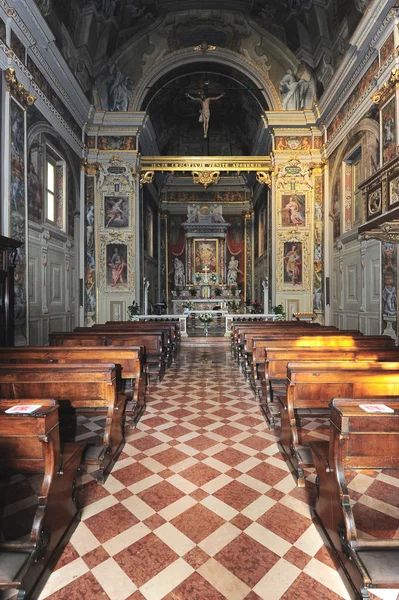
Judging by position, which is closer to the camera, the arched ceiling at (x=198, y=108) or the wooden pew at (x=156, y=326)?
the wooden pew at (x=156, y=326)

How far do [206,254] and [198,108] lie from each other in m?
7.51

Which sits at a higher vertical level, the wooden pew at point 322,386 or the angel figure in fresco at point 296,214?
the angel figure in fresco at point 296,214

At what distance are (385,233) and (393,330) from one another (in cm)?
244

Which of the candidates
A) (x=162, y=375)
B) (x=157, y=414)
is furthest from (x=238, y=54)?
(x=157, y=414)

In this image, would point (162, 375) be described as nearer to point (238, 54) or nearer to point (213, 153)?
point (238, 54)

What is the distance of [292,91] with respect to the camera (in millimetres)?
12234

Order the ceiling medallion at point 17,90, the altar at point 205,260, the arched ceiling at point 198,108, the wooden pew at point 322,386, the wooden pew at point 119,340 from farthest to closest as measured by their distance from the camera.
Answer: the altar at point 205,260 → the arched ceiling at point 198,108 → the ceiling medallion at point 17,90 → the wooden pew at point 119,340 → the wooden pew at point 322,386

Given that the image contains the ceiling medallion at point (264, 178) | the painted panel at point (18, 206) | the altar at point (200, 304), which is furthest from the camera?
the altar at point (200, 304)

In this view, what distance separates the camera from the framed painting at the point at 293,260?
12328 millimetres

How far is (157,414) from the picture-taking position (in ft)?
15.2

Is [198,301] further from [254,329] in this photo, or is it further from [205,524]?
[205,524]

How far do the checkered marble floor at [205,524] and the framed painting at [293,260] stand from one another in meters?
8.86

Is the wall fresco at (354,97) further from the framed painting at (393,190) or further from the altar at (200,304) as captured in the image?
the altar at (200,304)

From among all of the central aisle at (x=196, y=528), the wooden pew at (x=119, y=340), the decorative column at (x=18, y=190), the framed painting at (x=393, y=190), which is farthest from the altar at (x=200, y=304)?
the central aisle at (x=196, y=528)
